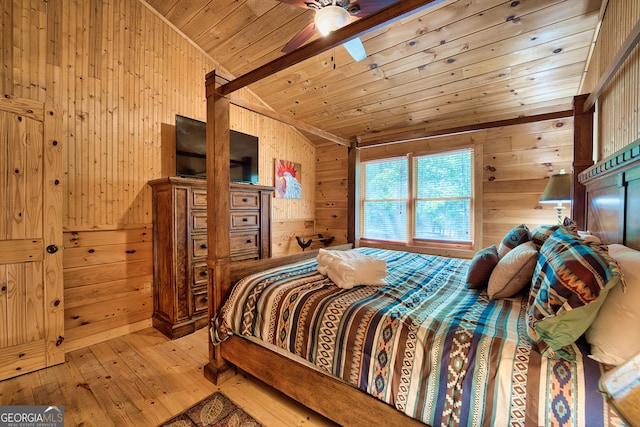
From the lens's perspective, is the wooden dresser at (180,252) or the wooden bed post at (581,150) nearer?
the wooden bed post at (581,150)

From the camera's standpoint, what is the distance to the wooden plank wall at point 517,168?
308cm

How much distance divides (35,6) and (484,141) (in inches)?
182

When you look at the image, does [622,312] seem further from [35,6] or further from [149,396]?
[35,6]

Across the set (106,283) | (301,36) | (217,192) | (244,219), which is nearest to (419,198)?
Result: (244,219)

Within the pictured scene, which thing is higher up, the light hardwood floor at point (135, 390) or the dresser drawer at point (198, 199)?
the dresser drawer at point (198, 199)

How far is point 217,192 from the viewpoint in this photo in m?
1.83

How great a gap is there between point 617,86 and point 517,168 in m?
1.72

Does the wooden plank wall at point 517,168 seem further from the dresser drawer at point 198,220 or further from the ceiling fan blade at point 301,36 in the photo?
the dresser drawer at point 198,220

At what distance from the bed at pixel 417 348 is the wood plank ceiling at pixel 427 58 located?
1.28 meters

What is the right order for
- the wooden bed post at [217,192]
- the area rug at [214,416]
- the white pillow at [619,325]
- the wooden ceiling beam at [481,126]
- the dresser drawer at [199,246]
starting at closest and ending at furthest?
the white pillow at [619,325]
the area rug at [214,416]
the wooden bed post at [217,192]
the wooden ceiling beam at [481,126]
the dresser drawer at [199,246]

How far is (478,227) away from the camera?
350 cm

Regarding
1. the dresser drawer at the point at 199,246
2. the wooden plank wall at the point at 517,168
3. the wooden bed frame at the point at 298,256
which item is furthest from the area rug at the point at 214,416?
the wooden plank wall at the point at 517,168

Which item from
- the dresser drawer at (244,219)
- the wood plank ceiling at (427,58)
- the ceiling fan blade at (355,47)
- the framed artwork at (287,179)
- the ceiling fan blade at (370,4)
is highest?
the wood plank ceiling at (427,58)

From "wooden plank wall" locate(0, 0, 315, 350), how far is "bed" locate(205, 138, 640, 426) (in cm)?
144
